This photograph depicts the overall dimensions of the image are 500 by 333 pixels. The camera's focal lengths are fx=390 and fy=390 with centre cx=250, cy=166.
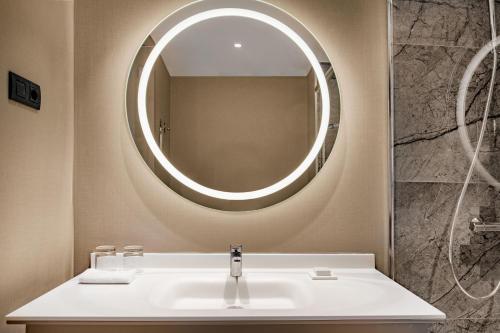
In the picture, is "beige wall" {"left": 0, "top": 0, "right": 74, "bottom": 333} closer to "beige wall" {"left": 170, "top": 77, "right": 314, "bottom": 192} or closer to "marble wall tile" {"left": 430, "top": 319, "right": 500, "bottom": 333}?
"beige wall" {"left": 170, "top": 77, "right": 314, "bottom": 192}

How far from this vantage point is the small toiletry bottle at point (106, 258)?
4.44 ft

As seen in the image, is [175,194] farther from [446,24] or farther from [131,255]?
[446,24]

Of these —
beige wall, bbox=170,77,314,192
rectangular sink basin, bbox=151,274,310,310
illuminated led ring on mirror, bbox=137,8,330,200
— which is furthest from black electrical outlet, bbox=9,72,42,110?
rectangular sink basin, bbox=151,274,310,310

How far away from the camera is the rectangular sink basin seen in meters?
1.31

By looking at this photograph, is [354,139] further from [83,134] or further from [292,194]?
[83,134]

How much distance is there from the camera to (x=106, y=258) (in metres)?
1.36

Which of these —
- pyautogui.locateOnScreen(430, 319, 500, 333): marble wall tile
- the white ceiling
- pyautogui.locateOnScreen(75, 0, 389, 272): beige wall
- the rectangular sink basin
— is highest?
the white ceiling

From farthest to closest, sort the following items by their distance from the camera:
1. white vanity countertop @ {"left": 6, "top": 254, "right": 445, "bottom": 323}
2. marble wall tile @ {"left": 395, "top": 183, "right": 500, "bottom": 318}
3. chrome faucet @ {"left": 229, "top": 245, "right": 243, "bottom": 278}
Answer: marble wall tile @ {"left": 395, "top": 183, "right": 500, "bottom": 318}
chrome faucet @ {"left": 229, "top": 245, "right": 243, "bottom": 278}
white vanity countertop @ {"left": 6, "top": 254, "right": 445, "bottom": 323}

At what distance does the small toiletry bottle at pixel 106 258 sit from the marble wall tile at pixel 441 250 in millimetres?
1012

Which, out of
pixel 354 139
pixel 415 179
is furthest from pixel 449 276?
pixel 354 139

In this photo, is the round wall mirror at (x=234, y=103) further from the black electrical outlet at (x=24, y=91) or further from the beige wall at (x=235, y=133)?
the black electrical outlet at (x=24, y=91)

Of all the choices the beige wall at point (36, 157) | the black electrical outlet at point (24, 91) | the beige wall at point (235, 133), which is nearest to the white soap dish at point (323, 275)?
the beige wall at point (235, 133)

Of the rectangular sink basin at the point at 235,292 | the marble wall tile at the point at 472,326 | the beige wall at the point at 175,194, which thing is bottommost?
the marble wall tile at the point at 472,326

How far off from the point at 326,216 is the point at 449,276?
1.60 feet
